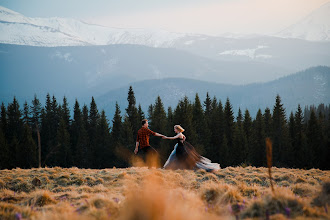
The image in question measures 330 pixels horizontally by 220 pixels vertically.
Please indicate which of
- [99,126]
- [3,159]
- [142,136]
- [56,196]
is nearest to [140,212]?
[56,196]

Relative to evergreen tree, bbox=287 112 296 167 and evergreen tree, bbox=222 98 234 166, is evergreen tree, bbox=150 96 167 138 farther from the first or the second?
evergreen tree, bbox=287 112 296 167

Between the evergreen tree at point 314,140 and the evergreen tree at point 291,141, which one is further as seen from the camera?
the evergreen tree at point 291,141

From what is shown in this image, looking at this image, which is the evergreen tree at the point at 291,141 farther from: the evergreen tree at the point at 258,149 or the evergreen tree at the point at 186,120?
the evergreen tree at the point at 186,120

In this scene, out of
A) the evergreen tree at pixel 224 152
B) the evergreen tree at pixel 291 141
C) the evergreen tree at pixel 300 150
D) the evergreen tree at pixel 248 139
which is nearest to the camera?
the evergreen tree at pixel 224 152


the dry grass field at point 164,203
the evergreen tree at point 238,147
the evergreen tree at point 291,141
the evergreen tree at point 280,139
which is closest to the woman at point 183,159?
the dry grass field at point 164,203

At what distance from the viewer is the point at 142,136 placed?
14.5m

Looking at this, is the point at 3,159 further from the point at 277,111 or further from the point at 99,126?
the point at 277,111

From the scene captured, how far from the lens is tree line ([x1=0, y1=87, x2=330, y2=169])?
2370 inches

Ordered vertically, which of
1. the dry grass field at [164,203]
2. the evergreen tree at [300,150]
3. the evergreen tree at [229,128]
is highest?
the dry grass field at [164,203]

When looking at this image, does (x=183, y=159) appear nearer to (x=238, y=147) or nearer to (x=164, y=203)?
(x=164, y=203)

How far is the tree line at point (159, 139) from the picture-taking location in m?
60.2

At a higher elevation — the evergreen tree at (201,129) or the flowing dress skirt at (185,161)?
the flowing dress skirt at (185,161)

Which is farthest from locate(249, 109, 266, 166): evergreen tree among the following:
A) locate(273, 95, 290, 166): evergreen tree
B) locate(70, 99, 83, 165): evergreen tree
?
locate(70, 99, 83, 165): evergreen tree

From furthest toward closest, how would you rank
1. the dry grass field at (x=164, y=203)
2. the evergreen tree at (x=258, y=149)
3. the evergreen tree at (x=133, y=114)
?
the evergreen tree at (x=133, y=114), the evergreen tree at (x=258, y=149), the dry grass field at (x=164, y=203)
